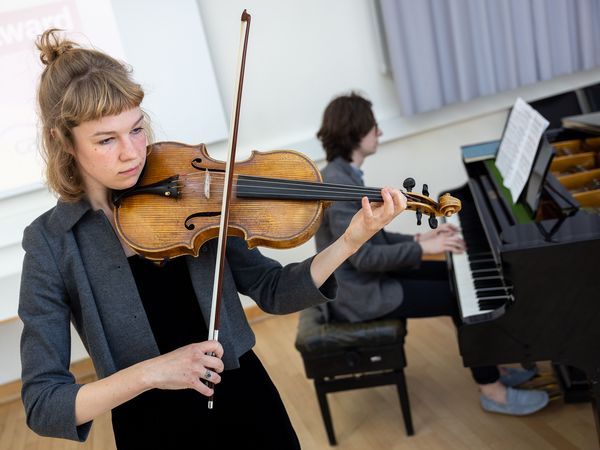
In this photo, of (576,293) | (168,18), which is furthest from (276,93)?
(576,293)

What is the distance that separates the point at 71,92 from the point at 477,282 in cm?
139

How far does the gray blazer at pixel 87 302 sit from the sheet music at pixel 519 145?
1030 mm

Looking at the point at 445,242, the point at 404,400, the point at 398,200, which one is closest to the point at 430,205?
the point at 398,200

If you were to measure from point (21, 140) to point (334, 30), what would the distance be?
5.93 ft

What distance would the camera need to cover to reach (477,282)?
2043mm

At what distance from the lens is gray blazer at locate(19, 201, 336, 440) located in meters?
1.11

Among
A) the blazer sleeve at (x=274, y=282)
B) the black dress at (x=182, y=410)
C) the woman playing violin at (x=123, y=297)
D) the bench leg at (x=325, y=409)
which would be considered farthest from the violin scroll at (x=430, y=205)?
the bench leg at (x=325, y=409)

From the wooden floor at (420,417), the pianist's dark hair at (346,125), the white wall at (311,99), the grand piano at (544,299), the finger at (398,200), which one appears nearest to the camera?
the finger at (398,200)

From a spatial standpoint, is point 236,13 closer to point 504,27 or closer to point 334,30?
point 334,30

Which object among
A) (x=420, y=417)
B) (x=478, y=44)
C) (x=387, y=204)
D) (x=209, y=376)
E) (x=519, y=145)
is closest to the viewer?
(x=209, y=376)

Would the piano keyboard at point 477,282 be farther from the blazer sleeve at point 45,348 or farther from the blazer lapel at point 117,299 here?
the blazer sleeve at point 45,348

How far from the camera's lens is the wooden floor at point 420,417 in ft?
7.52

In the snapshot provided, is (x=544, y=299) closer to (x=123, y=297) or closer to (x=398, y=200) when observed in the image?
(x=398, y=200)

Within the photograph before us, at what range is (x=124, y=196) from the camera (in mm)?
1271
